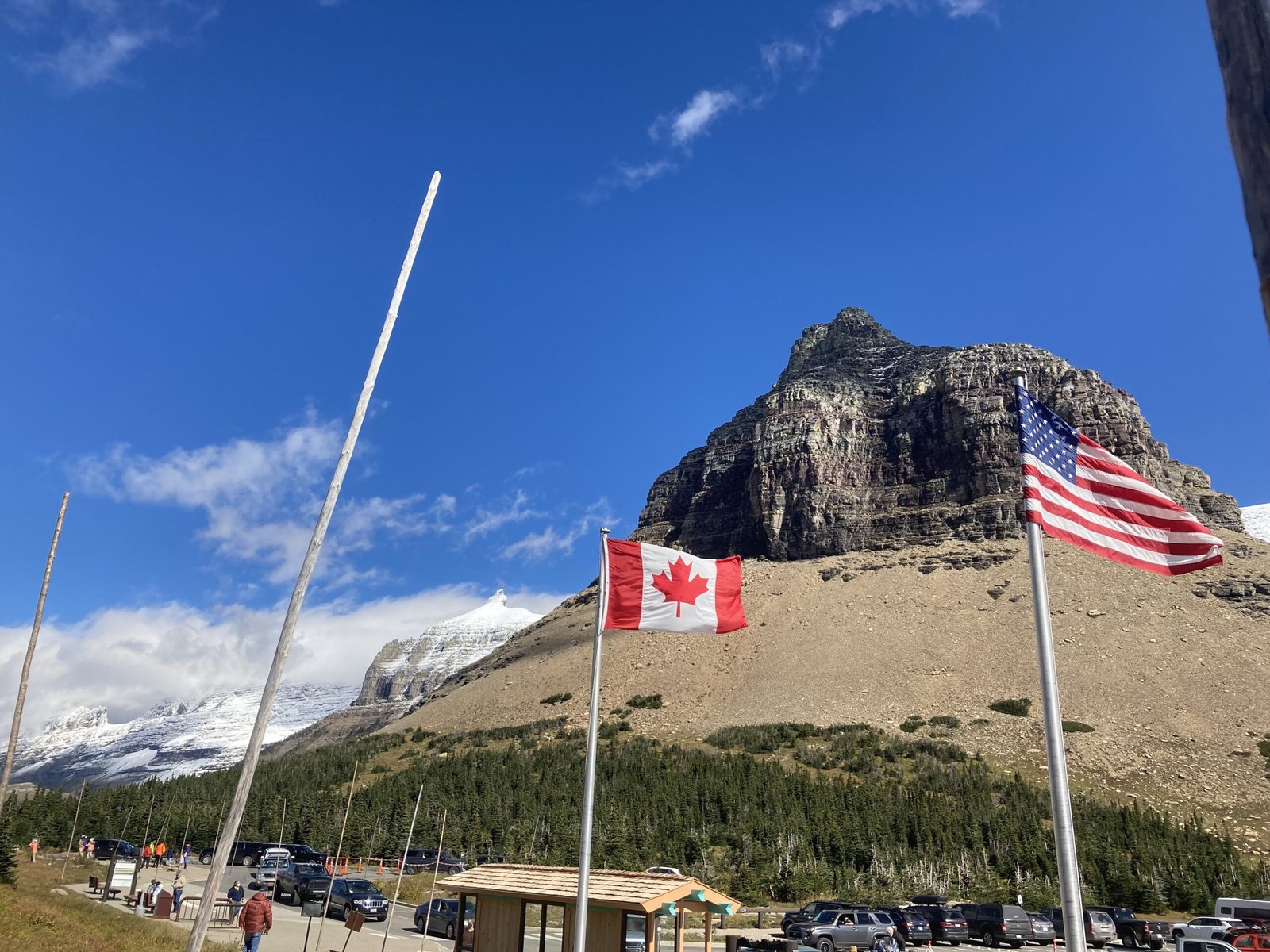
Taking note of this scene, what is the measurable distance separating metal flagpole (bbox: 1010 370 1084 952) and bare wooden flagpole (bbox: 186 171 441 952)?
9.43m

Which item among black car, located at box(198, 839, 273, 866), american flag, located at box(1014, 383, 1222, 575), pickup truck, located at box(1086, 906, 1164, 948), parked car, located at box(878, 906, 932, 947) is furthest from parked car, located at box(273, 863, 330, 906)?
american flag, located at box(1014, 383, 1222, 575)

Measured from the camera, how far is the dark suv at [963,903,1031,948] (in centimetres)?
3875

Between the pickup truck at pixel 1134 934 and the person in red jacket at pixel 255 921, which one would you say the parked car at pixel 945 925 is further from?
the person in red jacket at pixel 255 921

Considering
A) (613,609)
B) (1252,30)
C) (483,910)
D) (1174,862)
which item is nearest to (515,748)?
(1174,862)

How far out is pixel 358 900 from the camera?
122ft

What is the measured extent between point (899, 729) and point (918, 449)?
91.3m

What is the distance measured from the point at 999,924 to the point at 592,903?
29474 mm

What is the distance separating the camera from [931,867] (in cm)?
5991

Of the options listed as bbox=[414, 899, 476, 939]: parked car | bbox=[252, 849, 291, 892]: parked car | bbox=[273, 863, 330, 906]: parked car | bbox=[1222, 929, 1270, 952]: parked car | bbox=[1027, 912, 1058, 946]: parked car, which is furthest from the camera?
bbox=[252, 849, 291, 892]: parked car

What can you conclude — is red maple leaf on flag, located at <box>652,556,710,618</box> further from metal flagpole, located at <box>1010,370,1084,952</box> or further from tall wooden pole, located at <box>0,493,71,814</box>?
tall wooden pole, located at <box>0,493,71,814</box>

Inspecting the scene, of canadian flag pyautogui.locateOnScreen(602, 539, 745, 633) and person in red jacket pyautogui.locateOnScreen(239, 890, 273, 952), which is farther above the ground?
canadian flag pyautogui.locateOnScreen(602, 539, 745, 633)

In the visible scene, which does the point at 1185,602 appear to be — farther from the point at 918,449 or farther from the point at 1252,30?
the point at 1252,30

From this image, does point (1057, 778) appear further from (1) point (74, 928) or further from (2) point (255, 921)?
(1) point (74, 928)

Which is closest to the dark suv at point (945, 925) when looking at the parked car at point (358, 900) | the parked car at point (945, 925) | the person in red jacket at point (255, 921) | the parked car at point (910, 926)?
the parked car at point (945, 925)
